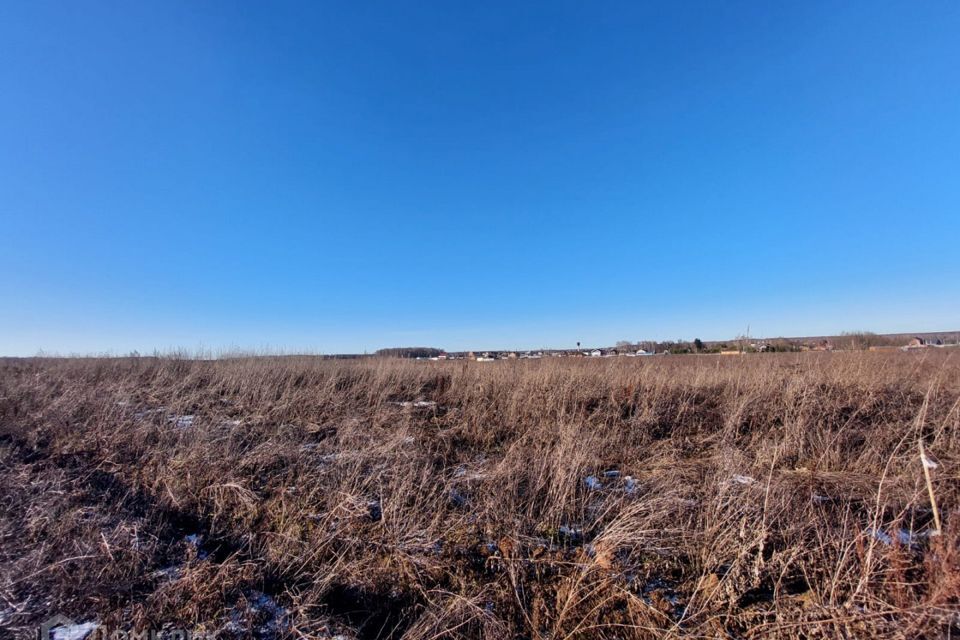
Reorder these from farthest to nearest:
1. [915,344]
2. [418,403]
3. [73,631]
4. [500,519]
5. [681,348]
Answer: [681,348] < [915,344] < [418,403] < [500,519] < [73,631]

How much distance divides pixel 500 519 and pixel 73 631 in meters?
2.63

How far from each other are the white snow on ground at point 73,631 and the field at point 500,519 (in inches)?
1.9

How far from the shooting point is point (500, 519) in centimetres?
327

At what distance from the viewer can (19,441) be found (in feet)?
18.4

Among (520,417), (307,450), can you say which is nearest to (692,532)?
(520,417)

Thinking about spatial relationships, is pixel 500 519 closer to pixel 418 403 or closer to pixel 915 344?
pixel 418 403

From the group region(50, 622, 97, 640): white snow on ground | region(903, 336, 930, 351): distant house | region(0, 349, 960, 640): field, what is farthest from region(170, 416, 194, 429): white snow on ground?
region(903, 336, 930, 351): distant house

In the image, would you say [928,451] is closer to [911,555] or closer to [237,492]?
[911,555]

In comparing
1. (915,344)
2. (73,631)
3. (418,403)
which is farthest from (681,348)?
(73,631)

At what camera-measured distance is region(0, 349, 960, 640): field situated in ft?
7.25

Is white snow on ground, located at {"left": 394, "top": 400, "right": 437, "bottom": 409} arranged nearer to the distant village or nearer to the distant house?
the distant village

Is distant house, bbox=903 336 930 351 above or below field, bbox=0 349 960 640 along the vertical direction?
above

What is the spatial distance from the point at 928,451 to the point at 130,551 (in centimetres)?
797

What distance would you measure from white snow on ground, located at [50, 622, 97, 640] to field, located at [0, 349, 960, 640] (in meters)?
0.05
